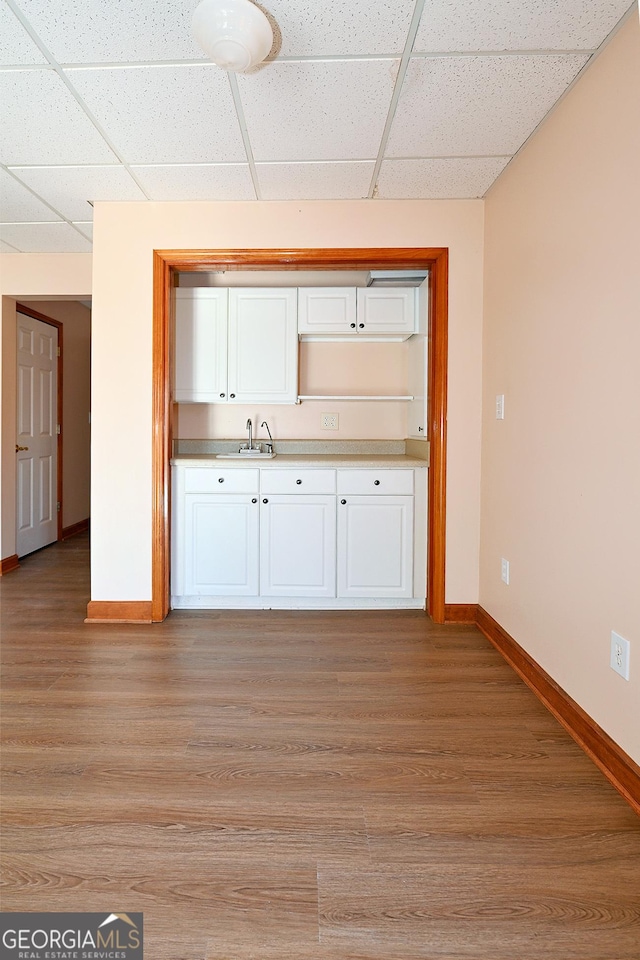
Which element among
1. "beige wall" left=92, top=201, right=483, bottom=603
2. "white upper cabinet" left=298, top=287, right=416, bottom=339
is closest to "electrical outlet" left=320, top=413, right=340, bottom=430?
"white upper cabinet" left=298, top=287, right=416, bottom=339

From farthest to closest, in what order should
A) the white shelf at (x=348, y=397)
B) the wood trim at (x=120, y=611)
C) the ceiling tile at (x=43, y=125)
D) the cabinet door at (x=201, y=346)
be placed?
1. the white shelf at (x=348, y=397)
2. the cabinet door at (x=201, y=346)
3. the wood trim at (x=120, y=611)
4. the ceiling tile at (x=43, y=125)

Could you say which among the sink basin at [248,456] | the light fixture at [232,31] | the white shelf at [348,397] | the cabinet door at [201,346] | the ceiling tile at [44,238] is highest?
the ceiling tile at [44,238]

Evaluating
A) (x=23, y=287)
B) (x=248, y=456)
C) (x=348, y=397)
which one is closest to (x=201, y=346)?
(x=248, y=456)

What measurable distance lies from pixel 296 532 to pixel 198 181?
1969 millimetres

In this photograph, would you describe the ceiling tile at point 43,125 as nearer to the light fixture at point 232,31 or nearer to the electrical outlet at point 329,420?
the light fixture at point 232,31

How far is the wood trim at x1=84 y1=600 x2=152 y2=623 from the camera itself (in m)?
3.07

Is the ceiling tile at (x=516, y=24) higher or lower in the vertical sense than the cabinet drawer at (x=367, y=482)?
higher

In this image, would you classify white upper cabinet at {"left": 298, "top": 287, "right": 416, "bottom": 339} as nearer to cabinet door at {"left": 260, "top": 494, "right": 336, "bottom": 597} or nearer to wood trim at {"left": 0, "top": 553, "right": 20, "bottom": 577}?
cabinet door at {"left": 260, "top": 494, "right": 336, "bottom": 597}

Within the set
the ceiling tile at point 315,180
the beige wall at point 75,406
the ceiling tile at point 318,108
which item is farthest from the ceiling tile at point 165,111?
the beige wall at point 75,406

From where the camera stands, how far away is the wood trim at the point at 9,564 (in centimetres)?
413

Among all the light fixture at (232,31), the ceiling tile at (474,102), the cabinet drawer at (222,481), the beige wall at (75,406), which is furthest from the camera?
the beige wall at (75,406)

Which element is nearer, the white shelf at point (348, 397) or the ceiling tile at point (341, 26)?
the ceiling tile at point (341, 26)

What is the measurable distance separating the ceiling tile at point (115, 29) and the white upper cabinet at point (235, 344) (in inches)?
63.8

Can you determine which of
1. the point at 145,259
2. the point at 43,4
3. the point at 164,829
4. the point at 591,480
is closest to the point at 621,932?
the point at 164,829
